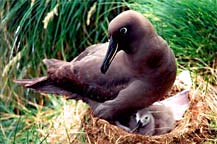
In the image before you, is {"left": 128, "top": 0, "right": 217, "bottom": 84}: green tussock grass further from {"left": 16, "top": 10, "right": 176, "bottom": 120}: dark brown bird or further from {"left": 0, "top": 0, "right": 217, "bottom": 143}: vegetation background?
{"left": 16, "top": 10, "right": 176, "bottom": 120}: dark brown bird

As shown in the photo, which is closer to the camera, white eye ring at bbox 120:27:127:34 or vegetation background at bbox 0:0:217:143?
white eye ring at bbox 120:27:127:34

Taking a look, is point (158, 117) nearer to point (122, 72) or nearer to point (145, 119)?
point (145, 119)

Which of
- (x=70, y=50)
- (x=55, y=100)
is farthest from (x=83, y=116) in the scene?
(x=70, y=50)

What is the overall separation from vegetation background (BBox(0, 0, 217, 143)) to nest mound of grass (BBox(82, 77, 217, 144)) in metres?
0.11

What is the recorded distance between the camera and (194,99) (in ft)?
12.2

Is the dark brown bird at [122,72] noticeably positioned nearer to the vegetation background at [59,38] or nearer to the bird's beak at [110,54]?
the bird's beak at [110,54]

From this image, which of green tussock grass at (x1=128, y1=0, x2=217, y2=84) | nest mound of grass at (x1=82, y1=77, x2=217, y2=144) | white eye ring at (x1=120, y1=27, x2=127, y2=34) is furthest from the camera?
green tussock grass at (x1=128, y1=0, x2=217, y2=84)

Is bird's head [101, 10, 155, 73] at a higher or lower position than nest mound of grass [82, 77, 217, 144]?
higher

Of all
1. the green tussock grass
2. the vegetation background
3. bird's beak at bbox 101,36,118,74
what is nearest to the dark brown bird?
bird's beak at bbox 101,36,118,74

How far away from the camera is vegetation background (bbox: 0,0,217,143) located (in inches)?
156

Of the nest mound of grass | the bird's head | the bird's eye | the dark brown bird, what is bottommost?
the nest mound of grass

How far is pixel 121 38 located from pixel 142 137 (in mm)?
479

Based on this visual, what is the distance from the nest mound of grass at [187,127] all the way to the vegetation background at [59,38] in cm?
11

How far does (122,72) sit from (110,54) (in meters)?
0.14
